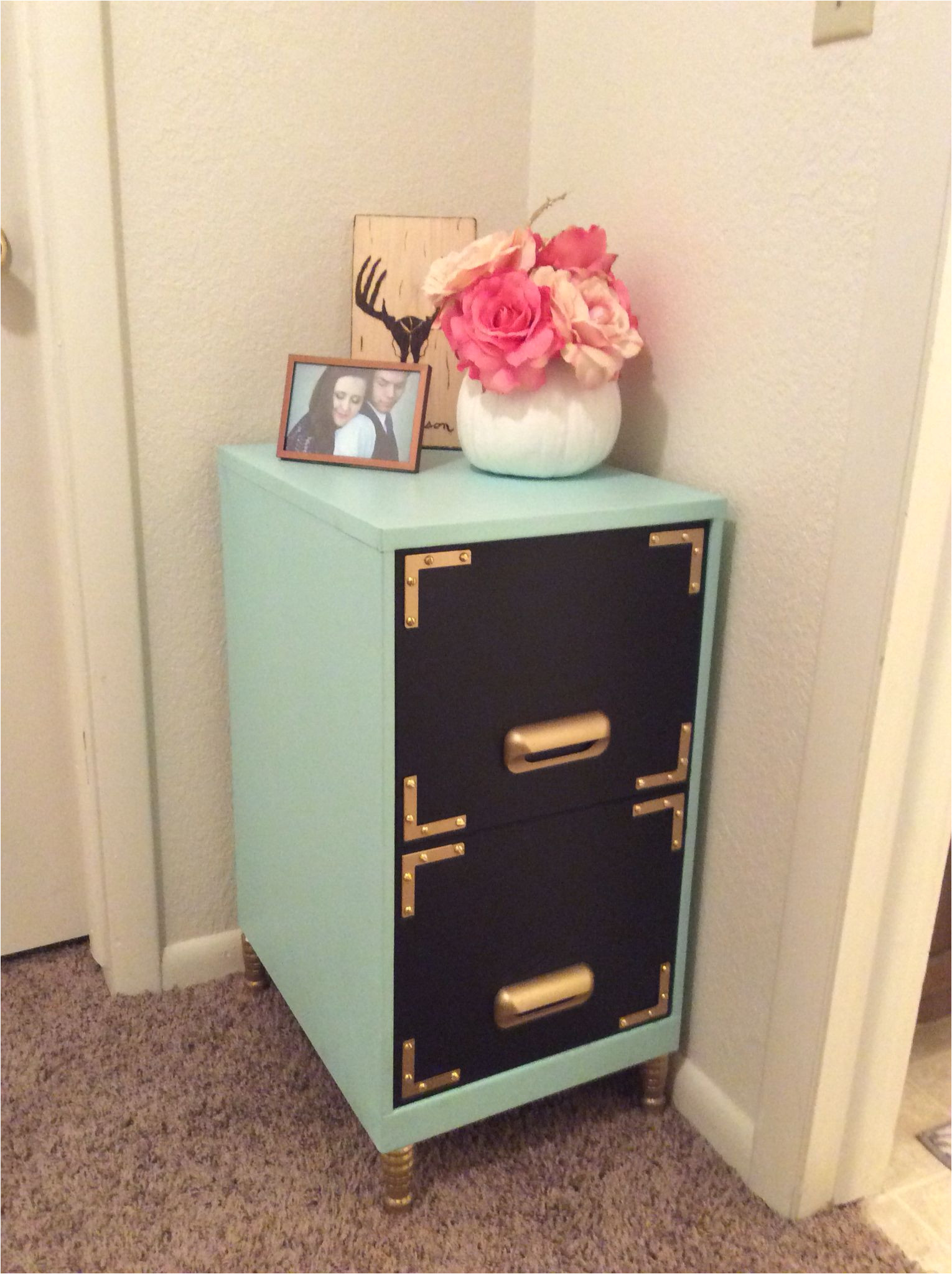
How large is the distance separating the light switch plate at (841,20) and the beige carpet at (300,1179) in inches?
47.6

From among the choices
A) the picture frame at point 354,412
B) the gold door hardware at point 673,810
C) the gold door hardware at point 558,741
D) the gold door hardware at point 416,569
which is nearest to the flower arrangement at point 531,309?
the picture frame at point 354,412

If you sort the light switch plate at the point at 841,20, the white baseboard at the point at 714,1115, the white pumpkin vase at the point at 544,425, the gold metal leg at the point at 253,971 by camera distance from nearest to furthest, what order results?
the light switch plate at the point at 841,20 < the white pumpkin vase at the point at 544,425 < the white baseboard at the point at 714,1115 < the gold metal leg at the point at 253,971

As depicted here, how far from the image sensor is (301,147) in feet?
4.34

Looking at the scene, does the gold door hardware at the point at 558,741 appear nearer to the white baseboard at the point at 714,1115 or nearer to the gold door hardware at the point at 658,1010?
the gold door hardware at the point at 658,1010

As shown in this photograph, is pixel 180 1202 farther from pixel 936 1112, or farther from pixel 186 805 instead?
pixel 936 1112

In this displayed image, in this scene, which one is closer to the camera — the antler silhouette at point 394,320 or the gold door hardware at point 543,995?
the gold door hardware at point 543,995

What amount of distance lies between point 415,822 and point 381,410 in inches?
19.3

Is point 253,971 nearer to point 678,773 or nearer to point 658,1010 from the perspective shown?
point 658,1010

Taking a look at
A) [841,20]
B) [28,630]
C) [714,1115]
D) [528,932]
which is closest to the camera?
[841,20]

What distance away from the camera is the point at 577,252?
1161 mm

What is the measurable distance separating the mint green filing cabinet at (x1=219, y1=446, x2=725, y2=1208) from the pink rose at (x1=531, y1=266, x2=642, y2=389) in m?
0.13

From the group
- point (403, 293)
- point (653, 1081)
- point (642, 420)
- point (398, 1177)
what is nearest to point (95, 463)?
point (403, 293)

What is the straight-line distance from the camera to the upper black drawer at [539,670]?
3.27 ft

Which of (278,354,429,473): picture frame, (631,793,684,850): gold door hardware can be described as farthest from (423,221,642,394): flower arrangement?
(631,793,684,850): gold door hardware
